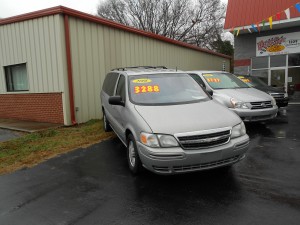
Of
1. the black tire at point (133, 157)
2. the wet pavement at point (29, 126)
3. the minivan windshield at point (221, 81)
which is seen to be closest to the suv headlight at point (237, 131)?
the black tire at point (133, 157)

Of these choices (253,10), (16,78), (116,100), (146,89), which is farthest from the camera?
(253,10)

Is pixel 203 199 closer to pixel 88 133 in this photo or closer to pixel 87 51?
pixel 88 133

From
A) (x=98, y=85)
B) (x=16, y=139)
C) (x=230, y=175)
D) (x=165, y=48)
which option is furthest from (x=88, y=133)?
(x=165, y=48)

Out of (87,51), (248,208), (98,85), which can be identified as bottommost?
(248,208)

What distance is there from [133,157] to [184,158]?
1.12 metres

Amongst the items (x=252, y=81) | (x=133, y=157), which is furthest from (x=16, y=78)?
(x=252, y=81)

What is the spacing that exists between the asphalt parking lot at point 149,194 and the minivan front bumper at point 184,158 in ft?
1.15

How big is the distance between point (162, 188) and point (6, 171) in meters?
3.02

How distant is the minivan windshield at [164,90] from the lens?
495cm

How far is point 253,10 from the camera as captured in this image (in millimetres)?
15602

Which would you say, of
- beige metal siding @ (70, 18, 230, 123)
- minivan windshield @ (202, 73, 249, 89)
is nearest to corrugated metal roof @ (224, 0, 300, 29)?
beige metal siding @ (70, 18, 230, 123)

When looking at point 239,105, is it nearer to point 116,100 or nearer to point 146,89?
point 146,89

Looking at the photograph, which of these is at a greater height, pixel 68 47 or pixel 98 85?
pixel 68 47

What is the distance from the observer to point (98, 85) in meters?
10.1
